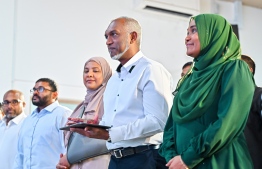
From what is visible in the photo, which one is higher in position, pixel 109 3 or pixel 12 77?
pixel 109 3

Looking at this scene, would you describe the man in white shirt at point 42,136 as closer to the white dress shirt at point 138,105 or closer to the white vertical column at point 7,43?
the white dress shirt at point 138,105

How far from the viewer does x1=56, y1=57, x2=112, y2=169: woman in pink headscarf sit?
2.82 m

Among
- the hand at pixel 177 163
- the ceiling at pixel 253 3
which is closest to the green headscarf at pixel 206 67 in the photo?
the hand at pixel 177 163

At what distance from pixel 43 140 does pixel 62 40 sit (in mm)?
2236

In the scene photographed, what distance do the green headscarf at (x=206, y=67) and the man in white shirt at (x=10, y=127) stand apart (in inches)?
111

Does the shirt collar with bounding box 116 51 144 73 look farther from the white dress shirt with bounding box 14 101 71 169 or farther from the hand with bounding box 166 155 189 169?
the white dress shirt with bounding box 14 101 71 169

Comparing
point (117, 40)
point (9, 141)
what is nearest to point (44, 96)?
point (9, 141)

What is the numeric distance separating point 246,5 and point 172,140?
5.56 m

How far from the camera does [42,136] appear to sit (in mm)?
3701

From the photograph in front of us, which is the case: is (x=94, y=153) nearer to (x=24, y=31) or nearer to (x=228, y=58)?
(x=228, y=58)

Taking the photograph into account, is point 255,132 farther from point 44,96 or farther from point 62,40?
point 62,40

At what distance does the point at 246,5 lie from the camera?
7098 millimetres

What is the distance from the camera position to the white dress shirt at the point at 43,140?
12.0 feet

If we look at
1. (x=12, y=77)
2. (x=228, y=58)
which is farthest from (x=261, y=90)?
(x=12, y=77)
